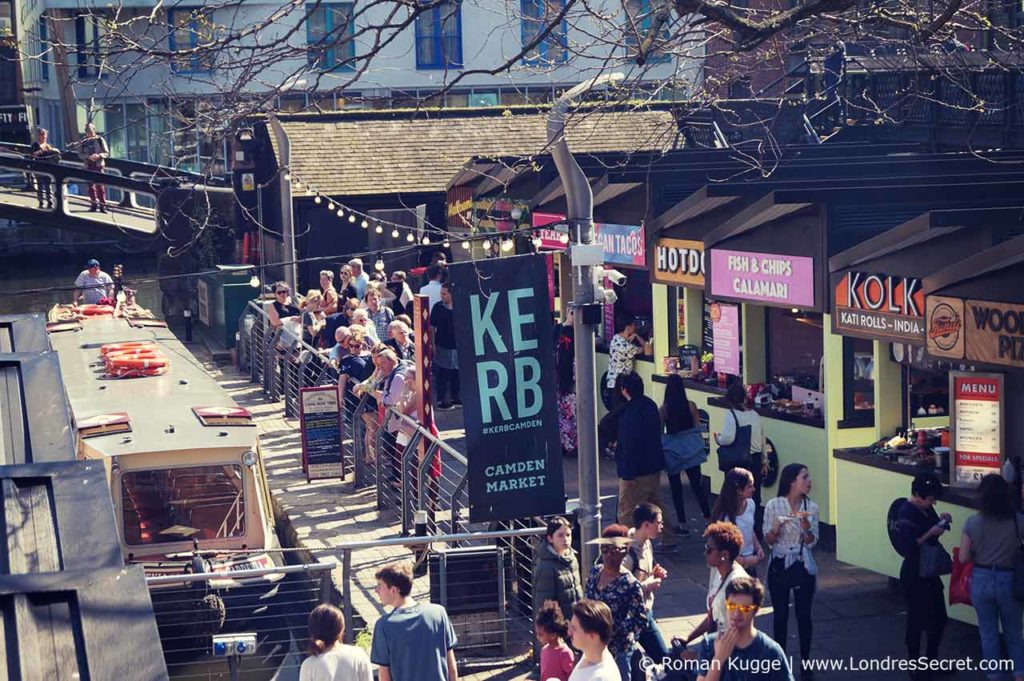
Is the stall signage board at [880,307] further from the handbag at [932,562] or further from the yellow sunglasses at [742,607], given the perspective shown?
the yellow sunglasses at [742,607]

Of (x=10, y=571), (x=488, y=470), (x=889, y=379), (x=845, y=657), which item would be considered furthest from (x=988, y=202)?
(x=10, y=571)

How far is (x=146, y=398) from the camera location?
A: 13859mm

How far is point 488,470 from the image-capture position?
33.9 ft

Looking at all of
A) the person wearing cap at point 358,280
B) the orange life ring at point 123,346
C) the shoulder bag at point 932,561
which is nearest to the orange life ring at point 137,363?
the orange life ring at point 123,346

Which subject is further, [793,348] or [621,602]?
[793,348]

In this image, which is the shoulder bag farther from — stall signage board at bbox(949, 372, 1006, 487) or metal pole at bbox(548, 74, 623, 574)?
metal pole at bbox(548, 74, 623, 574)

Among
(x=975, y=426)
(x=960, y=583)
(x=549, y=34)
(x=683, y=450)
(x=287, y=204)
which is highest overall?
(x=549, y=34)

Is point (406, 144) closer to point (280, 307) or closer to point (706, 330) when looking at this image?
point (280, 307)

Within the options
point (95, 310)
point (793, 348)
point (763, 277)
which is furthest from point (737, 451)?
point (95, 310)

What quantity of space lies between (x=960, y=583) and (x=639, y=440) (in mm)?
3620

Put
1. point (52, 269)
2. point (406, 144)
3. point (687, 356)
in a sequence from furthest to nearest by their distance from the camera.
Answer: point (52, 269)
point (406, 144)
point (687, 356)

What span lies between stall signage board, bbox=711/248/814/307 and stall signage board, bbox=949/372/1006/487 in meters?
2.54

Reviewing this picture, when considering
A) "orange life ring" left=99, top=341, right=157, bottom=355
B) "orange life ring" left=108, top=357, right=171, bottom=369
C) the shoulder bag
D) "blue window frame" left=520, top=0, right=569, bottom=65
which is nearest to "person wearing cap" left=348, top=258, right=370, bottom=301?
"orange life ring" left=99, top=341, right=157, bottom=355

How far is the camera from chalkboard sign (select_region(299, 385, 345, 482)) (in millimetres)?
16844
